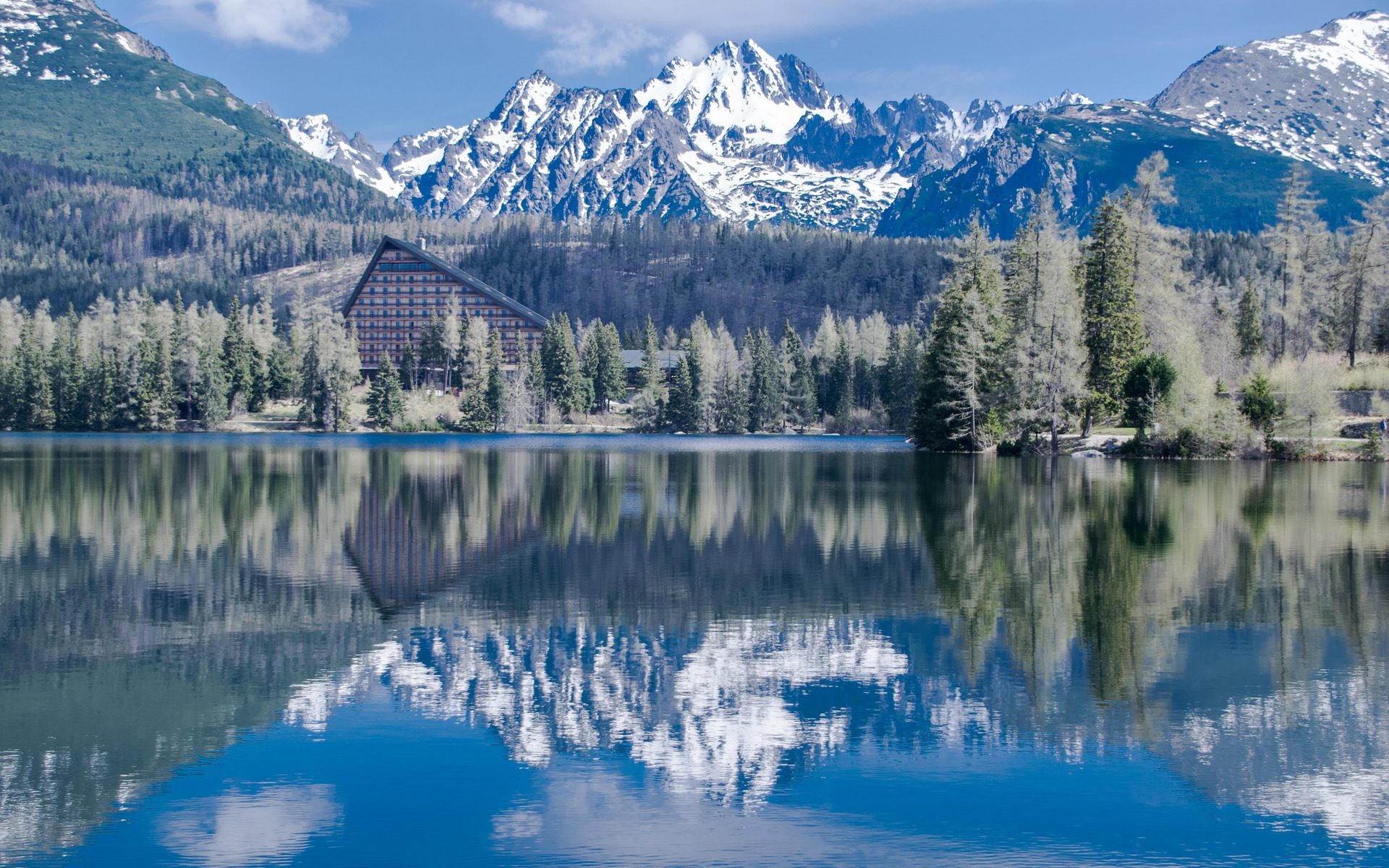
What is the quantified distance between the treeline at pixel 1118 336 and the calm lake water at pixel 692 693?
4476 cm

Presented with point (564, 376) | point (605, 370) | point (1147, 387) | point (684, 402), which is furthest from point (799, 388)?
point (1147, 387)

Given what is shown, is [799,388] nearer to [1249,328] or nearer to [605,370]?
[605,370]

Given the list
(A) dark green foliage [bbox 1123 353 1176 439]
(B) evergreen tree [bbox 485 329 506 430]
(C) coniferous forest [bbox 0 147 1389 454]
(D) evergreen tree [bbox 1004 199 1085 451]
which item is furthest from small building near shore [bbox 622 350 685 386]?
(A) dark green foliage [bbox 1123 353 1176 439]

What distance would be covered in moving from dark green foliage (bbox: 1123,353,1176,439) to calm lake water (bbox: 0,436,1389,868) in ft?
147

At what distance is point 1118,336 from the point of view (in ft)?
293

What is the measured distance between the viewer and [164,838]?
1233 cm

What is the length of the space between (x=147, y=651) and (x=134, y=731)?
467 centimetres

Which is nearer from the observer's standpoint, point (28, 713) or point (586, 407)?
point (28, 713)

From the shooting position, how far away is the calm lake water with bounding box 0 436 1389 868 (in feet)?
41.2

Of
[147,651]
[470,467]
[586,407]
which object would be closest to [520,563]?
[147,651]

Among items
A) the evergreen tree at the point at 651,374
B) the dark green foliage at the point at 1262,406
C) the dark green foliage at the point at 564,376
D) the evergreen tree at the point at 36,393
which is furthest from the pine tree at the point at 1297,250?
the evergreen tree at the point at 36,393

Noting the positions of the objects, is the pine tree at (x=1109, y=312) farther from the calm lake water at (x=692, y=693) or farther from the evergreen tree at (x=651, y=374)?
the evergreen tree at (x=651, y=374)

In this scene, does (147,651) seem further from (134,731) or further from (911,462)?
(911,462)

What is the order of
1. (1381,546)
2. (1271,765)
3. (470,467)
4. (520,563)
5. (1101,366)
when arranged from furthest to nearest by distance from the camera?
1. (1101,366)
2. (470,467)
3. (1381,546)
4. (520,563)
5. (1271,765)
